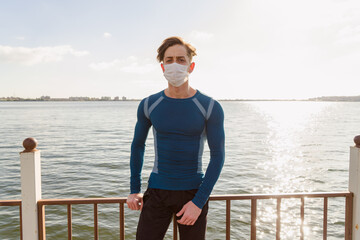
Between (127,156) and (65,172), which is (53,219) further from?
(127,156)

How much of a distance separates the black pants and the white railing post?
4.49ft

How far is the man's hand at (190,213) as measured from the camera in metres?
2.36

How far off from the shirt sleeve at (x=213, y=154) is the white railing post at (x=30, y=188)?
71.4 inches

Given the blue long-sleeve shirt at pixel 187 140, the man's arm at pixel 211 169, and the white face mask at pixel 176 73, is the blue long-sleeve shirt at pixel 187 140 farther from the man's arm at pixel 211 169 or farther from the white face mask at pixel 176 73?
the white face mask at pixel 176 73

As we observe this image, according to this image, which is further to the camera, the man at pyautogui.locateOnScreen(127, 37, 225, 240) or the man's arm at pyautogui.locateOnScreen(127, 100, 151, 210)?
the man's arm at pyautogui.locateOnScreen(127, 100, 151, 210)

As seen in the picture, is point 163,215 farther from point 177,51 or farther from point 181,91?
point 177,51

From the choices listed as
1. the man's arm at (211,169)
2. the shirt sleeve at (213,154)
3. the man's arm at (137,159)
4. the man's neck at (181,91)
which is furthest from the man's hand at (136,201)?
the man's neck at (181,91)

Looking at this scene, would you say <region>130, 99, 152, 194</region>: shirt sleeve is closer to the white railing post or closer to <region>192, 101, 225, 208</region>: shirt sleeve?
<region>192, 101, 225, 208</region>: shirt sleeve

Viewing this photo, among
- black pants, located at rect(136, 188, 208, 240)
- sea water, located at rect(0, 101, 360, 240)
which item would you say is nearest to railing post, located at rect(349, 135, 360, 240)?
black pants, located at rect(136, 188, 208, 240)

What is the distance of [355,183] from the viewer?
3473mm

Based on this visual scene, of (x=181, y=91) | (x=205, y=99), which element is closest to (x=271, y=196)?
(x=205, y=99)

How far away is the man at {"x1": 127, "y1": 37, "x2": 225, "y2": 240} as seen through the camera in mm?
2426

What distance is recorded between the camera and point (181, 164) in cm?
247

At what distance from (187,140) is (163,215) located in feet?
2.15
